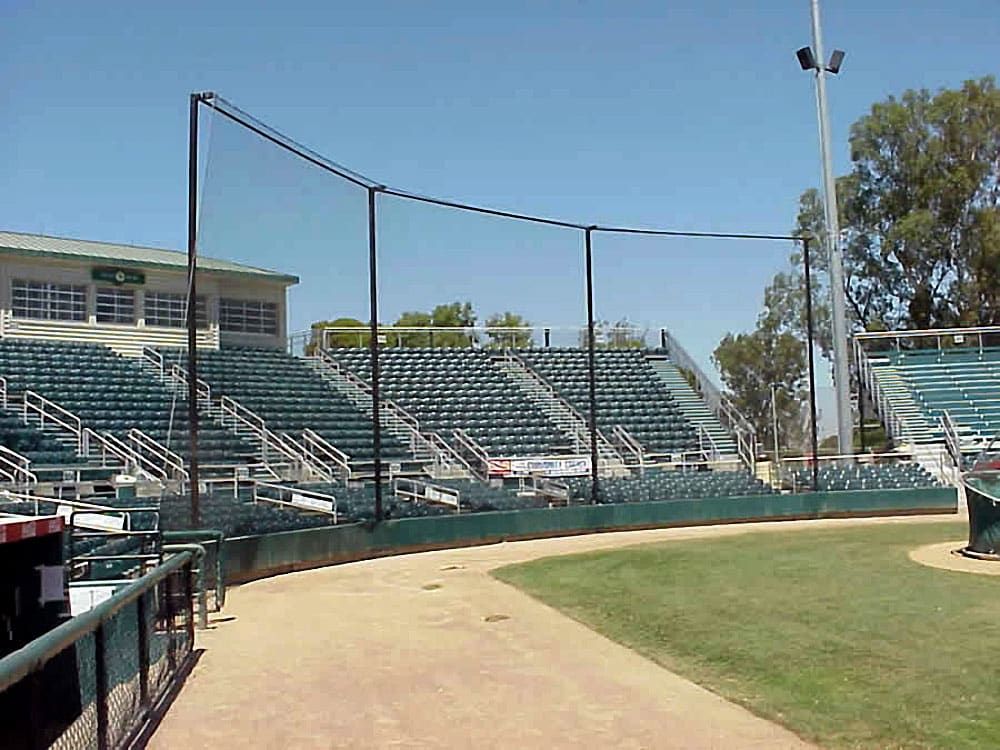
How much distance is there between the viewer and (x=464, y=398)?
31.6 m

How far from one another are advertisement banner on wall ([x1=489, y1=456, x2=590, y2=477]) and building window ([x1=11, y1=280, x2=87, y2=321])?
1206cm

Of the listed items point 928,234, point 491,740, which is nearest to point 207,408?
point 491,740

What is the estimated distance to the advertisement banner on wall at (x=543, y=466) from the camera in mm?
26875

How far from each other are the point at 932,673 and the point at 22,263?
86.0 feet

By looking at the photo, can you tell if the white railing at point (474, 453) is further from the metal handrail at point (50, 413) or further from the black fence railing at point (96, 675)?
the black fence railing at point (96, 675)

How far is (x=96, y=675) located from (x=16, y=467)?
14.3m

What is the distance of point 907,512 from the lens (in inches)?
1065

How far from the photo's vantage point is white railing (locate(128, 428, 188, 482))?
16.8m

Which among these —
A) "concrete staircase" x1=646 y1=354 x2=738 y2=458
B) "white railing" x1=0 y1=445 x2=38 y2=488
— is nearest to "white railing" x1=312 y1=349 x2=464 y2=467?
"concrete staircase" x1=646 y1=354 x2=738 y2=458

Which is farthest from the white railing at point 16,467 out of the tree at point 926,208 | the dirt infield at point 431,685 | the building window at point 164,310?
the tree at point 926,208

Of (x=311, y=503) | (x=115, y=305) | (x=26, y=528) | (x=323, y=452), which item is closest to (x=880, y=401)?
(x=323, y=452)

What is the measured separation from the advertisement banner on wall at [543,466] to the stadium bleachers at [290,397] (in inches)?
90.7

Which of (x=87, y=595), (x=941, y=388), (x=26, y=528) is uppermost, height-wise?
(x=941, y=388)

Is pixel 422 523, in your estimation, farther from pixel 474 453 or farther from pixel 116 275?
pixel 116 275
